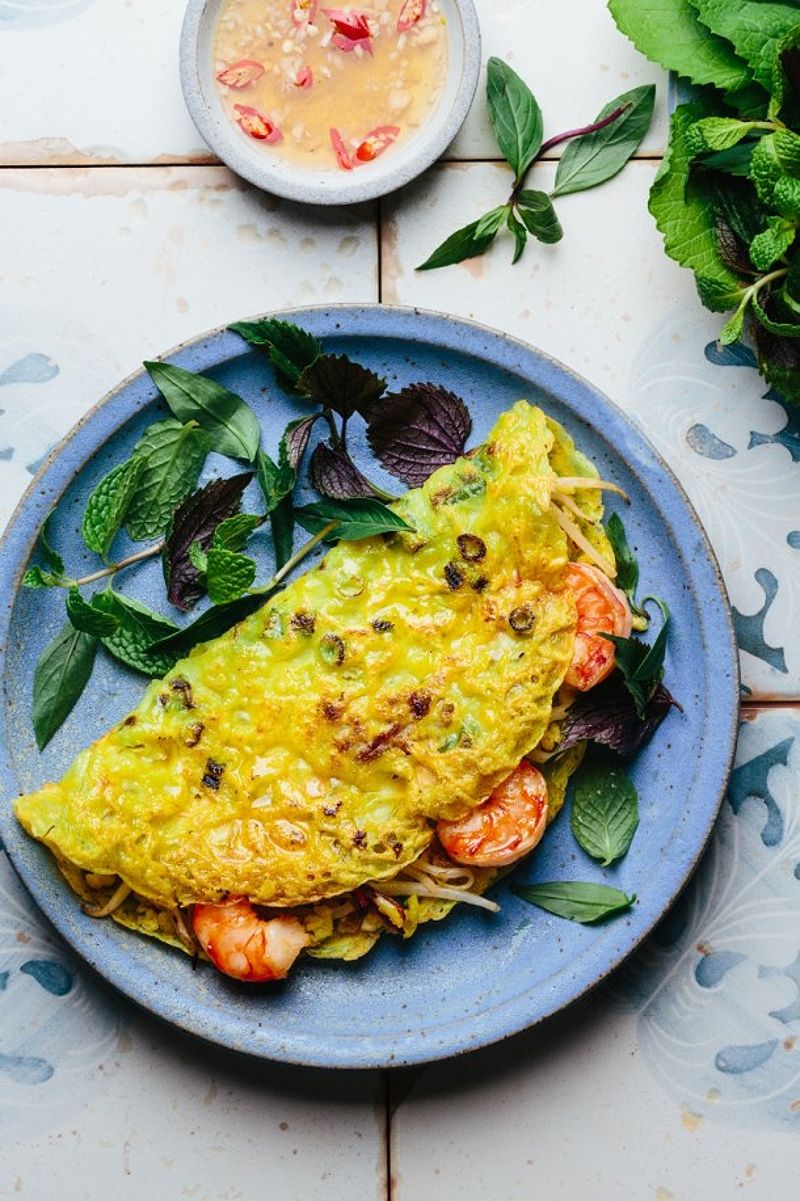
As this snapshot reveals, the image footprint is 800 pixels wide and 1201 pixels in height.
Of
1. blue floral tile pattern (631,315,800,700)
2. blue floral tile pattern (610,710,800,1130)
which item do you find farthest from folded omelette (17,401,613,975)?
blue floral tile pattern (610,710,800,1130)

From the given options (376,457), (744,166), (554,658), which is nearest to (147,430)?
(376,457)

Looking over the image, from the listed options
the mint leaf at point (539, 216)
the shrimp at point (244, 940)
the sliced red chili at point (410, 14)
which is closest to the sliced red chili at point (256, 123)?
the sliced red chili at point (410, 14)

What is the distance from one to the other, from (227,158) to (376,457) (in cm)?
71

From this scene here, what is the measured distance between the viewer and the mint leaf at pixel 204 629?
8.26ft

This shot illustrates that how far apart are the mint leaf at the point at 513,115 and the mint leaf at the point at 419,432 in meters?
0.57

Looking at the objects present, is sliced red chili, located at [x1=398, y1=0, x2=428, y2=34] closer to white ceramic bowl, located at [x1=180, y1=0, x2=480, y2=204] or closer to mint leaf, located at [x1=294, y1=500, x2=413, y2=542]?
white ceramic bowl, located at [x1=180, y1=0, x2=480, y2=204]

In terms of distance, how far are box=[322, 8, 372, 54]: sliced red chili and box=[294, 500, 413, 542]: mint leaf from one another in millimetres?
999

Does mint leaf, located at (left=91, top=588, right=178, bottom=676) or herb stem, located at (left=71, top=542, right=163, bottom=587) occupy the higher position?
herb stem, located at (left=71, top=542, right=163, bottom=587)

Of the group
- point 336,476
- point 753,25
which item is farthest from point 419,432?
point 753,25

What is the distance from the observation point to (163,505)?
2.63 m

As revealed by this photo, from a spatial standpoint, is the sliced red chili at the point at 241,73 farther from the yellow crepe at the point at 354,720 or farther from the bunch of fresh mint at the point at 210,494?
the yellow crepe at the point at 354,720

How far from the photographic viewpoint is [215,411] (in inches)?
103

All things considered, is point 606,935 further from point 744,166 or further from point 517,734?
point 744,166

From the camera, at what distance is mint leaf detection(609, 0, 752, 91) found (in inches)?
103
